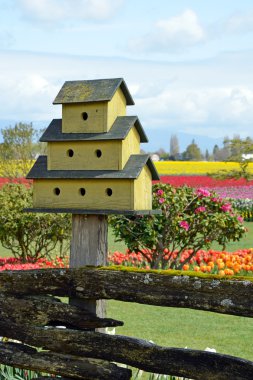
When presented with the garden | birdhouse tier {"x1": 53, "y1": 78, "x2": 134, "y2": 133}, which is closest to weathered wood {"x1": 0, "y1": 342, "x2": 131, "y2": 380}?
birdhouse tier {"x1": 53, "y1": 78, "x2": 134, "y2": 133}

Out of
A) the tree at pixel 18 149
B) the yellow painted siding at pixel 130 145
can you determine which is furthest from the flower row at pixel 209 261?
the tree at pixel 18 149

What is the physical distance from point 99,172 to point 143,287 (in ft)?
4.96

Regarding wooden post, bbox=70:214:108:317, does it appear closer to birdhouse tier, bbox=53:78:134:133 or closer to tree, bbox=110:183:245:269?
birdhouse tier, bbox=53:78:134:133

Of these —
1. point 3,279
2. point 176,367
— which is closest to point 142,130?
point 3,279

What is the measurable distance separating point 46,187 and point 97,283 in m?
1.60

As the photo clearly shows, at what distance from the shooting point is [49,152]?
20.4ft

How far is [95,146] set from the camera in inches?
234

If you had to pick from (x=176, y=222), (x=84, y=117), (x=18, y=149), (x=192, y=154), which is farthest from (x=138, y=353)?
(x=192, y=154)

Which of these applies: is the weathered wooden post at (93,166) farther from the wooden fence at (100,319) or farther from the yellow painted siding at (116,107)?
the wooden fence at (100,319)

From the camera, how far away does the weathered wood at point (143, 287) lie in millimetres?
4324

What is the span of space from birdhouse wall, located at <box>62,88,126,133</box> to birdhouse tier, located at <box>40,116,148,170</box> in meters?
0.04

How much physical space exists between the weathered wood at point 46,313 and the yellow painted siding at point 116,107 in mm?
1616

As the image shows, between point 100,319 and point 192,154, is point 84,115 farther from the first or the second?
point 192,154

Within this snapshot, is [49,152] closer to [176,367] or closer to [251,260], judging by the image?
[176,367]
